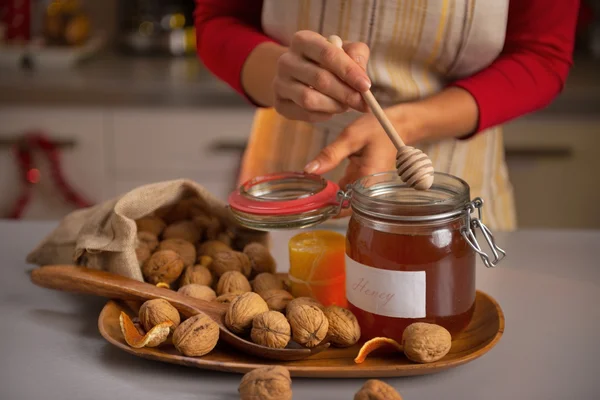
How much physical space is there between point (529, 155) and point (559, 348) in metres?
1.13

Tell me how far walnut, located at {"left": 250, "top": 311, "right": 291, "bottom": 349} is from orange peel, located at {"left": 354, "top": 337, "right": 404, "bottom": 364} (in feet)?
0.19

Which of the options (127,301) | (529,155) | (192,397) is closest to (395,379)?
(192,397)

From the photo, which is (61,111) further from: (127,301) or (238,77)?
(127,301)

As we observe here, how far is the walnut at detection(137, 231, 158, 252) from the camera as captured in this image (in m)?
0.79

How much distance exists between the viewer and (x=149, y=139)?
178 cm

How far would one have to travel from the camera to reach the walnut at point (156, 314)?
65 cm

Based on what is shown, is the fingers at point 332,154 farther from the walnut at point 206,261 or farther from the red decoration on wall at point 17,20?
A: the red decoration on wall at point 17,20

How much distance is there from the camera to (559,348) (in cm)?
68

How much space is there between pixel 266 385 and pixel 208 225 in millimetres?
302

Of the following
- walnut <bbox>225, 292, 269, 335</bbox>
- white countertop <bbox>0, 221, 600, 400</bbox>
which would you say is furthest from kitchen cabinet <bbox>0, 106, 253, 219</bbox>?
walnut <bbox>225, 292, 269, 335</bbox>

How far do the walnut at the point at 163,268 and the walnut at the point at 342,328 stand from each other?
169mm

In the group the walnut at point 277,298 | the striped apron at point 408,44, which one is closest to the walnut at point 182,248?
the walnut at point 277,298

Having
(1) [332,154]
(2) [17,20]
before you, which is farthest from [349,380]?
(2) [17,20]

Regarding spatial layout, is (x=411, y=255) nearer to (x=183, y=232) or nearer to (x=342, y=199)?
(x=342, y=199)
